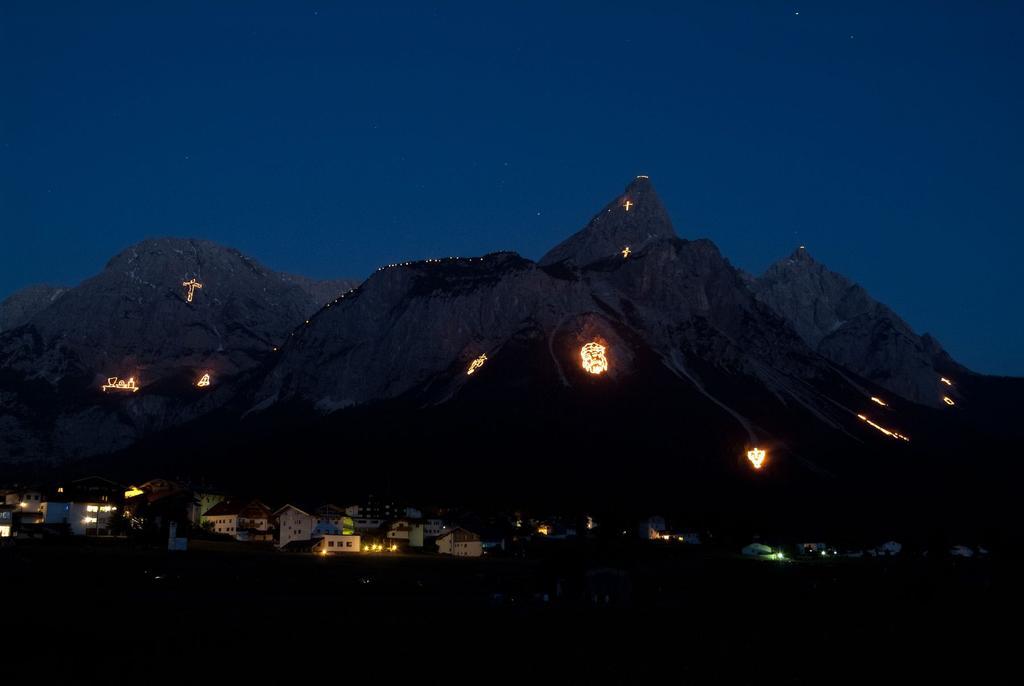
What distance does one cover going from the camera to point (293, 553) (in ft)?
361

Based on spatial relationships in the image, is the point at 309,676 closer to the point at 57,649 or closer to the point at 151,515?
the point at 57,649

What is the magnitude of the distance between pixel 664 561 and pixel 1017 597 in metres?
38.8

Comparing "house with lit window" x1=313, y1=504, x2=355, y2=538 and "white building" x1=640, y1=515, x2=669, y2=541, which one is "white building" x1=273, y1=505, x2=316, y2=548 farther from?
"white building" x1=640, y1=515, x2=669, y2=541

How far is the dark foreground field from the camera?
4716 cm

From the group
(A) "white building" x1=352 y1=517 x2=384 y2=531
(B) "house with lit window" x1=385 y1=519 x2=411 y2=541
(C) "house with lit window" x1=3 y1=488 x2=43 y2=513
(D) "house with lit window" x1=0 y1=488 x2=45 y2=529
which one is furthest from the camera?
(A) "white building" x1=352 y1=517 x2=384 y2=531

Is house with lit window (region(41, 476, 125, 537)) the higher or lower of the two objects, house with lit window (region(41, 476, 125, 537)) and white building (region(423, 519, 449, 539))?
the higher

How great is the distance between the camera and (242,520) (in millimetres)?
137250

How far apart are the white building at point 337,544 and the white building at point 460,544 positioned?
12.3 meters

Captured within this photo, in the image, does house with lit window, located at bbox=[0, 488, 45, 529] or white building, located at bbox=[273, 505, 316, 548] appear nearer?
white building, located at bbox=[273, 505, 316, 548]

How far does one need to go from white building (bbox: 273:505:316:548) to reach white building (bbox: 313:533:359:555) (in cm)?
788

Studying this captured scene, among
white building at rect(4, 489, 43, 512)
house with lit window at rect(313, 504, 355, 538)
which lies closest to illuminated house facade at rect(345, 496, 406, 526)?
house with lit window at rect(313, 504, 355, 538)

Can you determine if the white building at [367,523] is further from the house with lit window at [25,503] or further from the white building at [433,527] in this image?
the house with lit window at [25,503]

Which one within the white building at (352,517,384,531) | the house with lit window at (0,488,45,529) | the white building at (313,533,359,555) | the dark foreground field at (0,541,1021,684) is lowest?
the dark foreground field at (0,541,1021,684)

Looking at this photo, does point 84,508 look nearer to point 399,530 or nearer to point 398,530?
point 398,530
